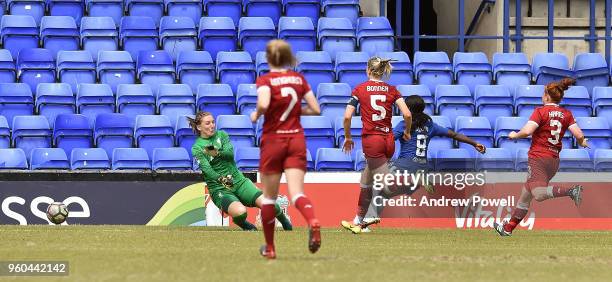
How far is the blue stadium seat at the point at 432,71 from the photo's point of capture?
72.7ft

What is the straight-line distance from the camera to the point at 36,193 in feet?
60.1

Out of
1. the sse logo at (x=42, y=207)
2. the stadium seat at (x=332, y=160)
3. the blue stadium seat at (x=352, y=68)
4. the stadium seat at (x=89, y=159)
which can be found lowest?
the sse logo at (x=42, y=207)

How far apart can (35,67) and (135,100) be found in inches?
83.2

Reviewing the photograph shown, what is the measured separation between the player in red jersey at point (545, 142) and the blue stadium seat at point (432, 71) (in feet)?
22.9

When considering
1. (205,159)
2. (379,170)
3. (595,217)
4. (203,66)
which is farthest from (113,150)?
(595,217)

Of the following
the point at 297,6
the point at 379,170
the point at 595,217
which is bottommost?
the point at 595,217

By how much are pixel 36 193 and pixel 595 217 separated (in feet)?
27.4

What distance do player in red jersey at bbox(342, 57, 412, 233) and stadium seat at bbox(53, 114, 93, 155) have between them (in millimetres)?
6769

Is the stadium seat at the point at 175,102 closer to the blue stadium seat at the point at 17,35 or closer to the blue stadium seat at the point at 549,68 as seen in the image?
the blue stadium seat at the point at 17,35

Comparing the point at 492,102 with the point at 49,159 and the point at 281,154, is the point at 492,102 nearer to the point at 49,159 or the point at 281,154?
the point at 49,159

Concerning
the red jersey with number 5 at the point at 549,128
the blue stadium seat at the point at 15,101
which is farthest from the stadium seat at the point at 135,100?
the red jersey with number 5 at the point at 549,128

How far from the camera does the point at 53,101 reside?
2086 cm

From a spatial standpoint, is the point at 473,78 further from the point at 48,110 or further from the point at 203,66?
the point at 48,110

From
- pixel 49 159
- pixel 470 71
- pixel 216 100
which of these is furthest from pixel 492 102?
pixel 49 159
